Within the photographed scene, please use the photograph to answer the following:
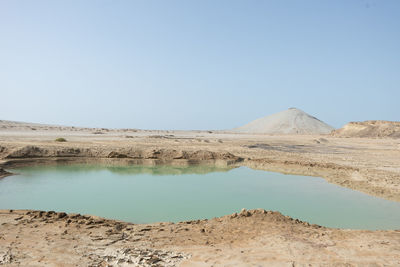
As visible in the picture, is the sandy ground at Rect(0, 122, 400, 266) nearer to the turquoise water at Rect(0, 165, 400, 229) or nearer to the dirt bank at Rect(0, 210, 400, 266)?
the dirt bank at Rect(0, 210, 400, 266)

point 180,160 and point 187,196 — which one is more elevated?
point 180,160

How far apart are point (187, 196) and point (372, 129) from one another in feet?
167

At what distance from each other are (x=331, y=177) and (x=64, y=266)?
13.4 m

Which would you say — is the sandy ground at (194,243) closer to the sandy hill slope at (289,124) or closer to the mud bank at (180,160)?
the mud bank at (180,160)

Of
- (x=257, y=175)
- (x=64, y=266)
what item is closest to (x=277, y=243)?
(x=64, y=266)

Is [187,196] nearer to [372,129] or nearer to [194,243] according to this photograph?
[194,243]

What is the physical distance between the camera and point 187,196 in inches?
458

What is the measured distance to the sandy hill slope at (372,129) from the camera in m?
49.3

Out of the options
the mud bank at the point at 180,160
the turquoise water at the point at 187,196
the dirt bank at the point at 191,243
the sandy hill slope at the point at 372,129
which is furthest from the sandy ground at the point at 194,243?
the sandy hill slope at the point at 372,129

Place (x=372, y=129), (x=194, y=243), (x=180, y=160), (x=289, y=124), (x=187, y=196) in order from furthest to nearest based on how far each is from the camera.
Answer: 1. (x=289, y=124)
2. (x=372, y=129)
3. (x=180, y=160)
4. (x=187, y=196)
5. (x=194, y=243)

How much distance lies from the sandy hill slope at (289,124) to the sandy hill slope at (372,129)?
2881 centimetres


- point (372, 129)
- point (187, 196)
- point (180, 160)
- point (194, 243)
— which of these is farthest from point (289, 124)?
point (194, 243)

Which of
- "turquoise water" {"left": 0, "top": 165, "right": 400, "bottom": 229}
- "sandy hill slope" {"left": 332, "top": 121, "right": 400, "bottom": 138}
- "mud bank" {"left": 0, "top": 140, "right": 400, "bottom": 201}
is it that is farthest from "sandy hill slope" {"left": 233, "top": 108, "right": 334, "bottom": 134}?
"turquoise water" {"left": 0, "top": 165, "right": 400, "bottom": 229}

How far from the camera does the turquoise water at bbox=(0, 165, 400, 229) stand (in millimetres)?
9312
